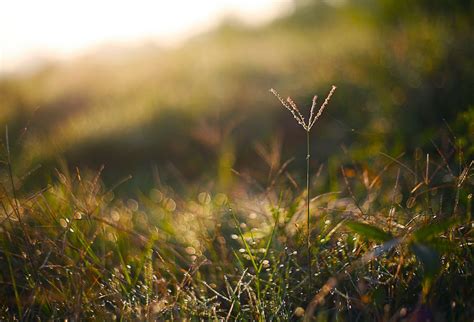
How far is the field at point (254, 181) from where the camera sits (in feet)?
4.20

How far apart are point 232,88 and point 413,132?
99.3 inches

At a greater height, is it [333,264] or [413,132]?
[333,264]

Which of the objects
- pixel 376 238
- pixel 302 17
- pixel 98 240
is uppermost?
pixel 376 238

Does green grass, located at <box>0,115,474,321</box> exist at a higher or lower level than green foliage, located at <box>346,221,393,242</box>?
lower

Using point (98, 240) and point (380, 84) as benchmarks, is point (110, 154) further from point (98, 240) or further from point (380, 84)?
point (98, 240)

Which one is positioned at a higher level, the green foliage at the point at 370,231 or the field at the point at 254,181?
the green foliage at the point at 370,231

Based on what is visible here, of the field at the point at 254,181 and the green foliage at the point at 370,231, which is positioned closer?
the green foliage at the point at 370,231

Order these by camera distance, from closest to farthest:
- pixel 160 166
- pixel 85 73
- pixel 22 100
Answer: pixel 160 166
pixel 22 100
pixel 85 73

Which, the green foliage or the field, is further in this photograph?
the field

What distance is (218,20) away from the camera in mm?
12727

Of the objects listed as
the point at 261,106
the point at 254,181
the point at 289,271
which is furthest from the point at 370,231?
the point at 261,106

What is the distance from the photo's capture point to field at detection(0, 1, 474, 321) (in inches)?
50.4

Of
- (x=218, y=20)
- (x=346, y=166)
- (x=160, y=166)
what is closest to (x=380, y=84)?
(x=346, y=166)

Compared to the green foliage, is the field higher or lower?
lower
